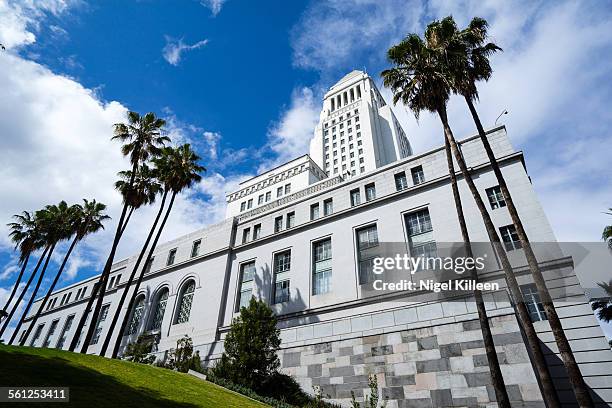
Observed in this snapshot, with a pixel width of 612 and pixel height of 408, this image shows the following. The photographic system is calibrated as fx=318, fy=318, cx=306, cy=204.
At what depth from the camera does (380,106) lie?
8912 cm

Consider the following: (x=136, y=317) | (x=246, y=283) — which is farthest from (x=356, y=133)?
(x=136, y=317)

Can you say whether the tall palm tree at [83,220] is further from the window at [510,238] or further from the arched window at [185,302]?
the window at [510,238]

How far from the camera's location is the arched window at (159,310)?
32656mm

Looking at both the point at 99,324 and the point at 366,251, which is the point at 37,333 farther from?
the point at 366,251

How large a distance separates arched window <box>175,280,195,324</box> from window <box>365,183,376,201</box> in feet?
65.8

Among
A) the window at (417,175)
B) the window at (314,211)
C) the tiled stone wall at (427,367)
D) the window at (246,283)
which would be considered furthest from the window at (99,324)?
the window at (417,175)

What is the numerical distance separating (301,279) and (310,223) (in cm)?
495

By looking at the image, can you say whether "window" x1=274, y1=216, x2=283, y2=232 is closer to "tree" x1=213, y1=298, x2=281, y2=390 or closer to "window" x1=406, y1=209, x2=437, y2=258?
"tree" x1=213, y1=298, x2=281, y2=390

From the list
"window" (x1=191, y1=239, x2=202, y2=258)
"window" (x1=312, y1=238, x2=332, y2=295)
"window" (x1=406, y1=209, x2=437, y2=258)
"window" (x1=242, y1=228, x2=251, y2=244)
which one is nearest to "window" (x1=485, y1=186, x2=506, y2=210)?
"window" (x1=406, y1=209, x2=437, y2=258)

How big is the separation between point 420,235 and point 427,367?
9137 mm

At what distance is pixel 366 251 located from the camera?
23891mm

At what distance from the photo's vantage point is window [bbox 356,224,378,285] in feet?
74.3

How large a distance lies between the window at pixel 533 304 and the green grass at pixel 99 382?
565 inches

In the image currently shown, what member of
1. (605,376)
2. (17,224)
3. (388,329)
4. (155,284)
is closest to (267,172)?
(155,284)
